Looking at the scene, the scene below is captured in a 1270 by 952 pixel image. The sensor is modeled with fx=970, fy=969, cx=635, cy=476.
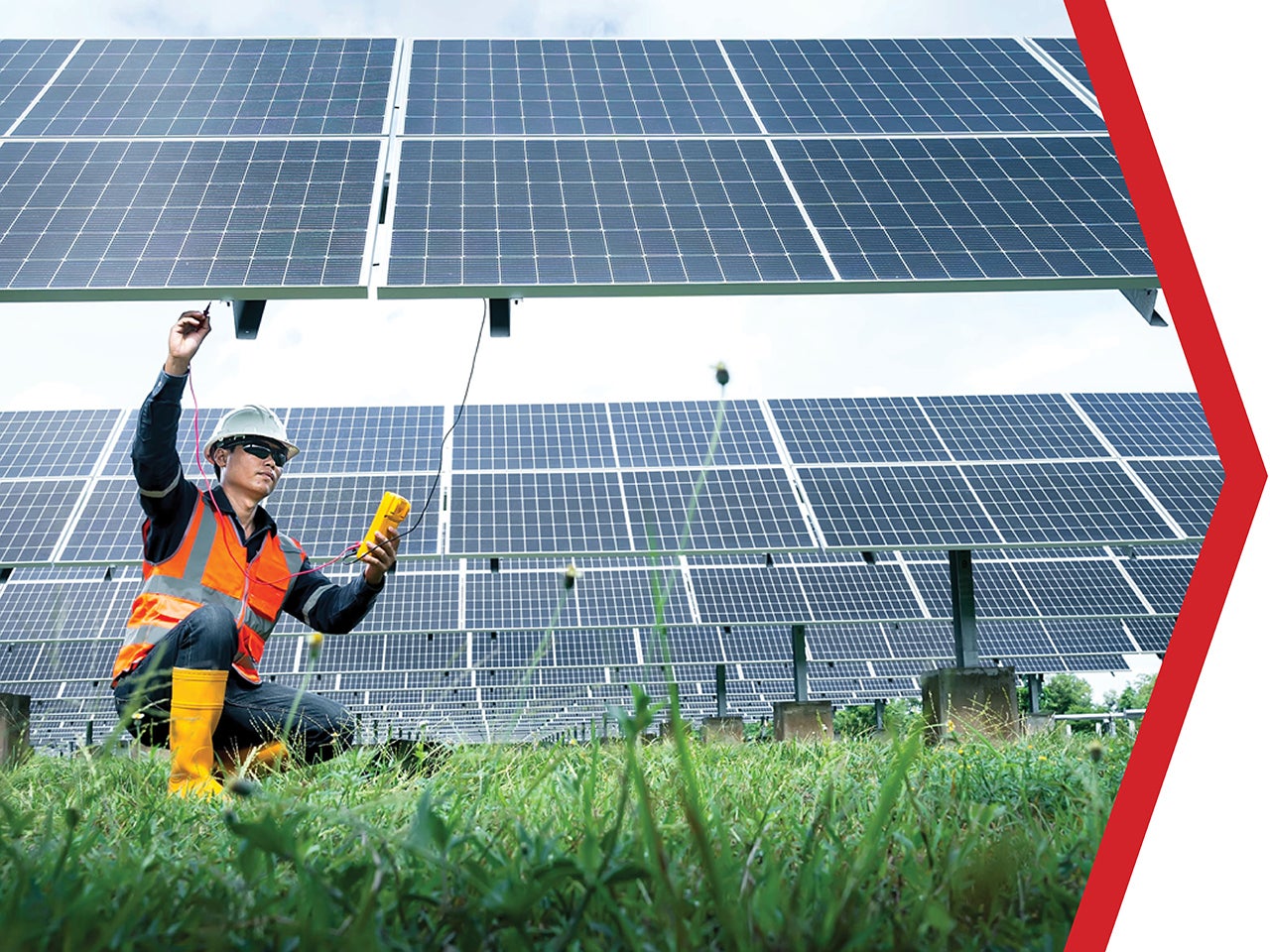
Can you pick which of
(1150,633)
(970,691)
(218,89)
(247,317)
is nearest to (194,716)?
(247,317)

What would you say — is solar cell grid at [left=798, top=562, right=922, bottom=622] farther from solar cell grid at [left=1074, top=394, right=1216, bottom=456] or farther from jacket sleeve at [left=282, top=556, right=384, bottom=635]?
jacket sleeve at [left=282, top=556, right=384, bottom=635]

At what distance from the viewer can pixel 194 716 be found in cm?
408

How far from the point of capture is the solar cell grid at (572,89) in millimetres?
8414

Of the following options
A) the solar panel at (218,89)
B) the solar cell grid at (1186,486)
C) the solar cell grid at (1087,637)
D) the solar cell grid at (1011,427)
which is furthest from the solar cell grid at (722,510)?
the solar cell grid at (1087,637)

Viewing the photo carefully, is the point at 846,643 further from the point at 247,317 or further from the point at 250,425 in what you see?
the point at 250,425

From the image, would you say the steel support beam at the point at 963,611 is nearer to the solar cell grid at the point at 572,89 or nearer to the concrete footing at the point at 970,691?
the concrete footing at the point at 970,691

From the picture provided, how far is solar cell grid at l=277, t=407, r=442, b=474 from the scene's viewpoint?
15.0 meters

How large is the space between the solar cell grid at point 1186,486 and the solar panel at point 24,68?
13630 millimetres

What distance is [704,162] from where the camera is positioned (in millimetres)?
7781

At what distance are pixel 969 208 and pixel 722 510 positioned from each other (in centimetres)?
724

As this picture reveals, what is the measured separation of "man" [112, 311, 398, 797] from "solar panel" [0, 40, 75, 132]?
498 cm

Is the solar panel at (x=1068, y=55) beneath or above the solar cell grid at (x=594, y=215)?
above

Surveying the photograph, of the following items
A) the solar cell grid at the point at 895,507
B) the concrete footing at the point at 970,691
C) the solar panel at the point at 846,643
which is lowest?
the concrete footing at the point at 970,691

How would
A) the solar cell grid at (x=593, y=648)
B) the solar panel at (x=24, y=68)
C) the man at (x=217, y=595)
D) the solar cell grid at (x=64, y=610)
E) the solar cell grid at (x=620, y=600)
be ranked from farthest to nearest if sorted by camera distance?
the solar cell grid at (x=593, y=648) < the solar cell grid at (x=64, y=610) < the solar cell grid at (x=620, y=600) < the solar panel at (x=24, y=68) < the man at (x=217, y=595)
